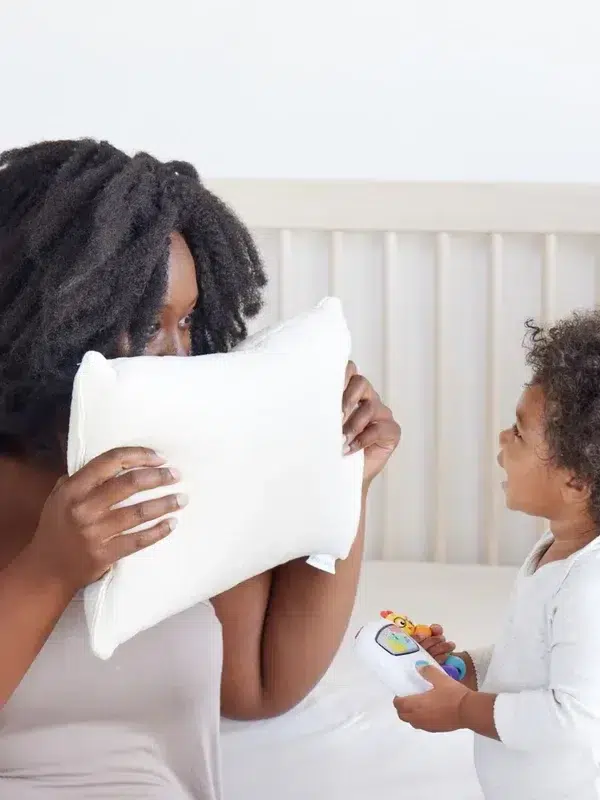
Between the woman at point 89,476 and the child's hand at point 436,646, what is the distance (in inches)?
7.4

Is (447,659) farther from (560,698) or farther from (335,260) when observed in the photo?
(335,260)

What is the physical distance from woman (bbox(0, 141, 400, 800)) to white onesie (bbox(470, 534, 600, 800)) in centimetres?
17

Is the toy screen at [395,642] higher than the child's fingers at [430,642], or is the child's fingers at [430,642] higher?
the toy screen at [395,642]

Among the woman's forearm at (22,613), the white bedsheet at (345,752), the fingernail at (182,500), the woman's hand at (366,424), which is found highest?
the woman's hand at (366,424)

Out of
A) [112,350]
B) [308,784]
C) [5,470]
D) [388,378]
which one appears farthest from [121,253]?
[388,378]

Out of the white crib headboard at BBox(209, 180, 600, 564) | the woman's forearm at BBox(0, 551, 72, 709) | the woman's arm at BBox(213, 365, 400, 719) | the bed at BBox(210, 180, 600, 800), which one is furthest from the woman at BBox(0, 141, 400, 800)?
the white crib headboard at BBox(209, 180, 600, 564)

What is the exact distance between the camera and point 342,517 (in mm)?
793

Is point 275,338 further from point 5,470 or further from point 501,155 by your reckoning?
point 501,155

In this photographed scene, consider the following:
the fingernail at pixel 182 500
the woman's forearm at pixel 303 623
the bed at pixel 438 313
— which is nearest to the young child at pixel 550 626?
the woman's forearm at pixel 303 623

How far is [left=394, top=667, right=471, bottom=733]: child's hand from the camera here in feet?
2.51

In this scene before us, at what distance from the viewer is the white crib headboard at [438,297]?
4.33 feet

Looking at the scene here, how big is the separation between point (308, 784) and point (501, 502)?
2.13 ft

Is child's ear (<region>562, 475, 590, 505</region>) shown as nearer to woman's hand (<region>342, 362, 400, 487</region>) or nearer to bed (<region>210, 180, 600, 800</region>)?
woman's hand (<region>342, 362, 400, 487</region>)

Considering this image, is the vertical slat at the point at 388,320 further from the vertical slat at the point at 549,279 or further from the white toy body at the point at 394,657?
the white toy body at the point at 394,657
